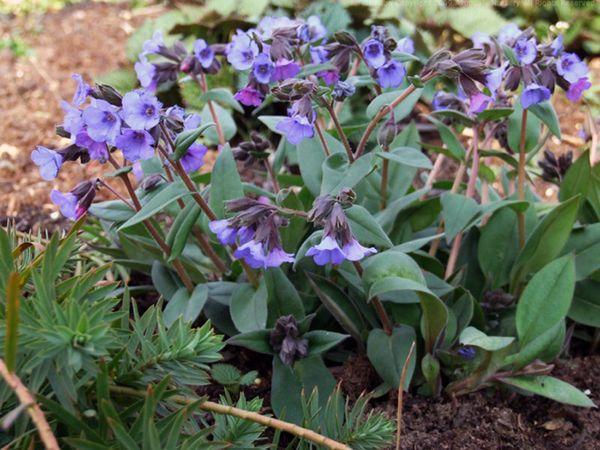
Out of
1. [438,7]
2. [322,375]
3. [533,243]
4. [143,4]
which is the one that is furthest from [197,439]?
[143,4]

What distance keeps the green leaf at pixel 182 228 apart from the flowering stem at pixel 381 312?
0.39 metres

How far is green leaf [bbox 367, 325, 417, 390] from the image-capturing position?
1.83 m

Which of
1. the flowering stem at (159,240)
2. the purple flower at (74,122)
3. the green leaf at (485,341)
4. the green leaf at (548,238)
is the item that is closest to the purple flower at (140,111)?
the purple flower at (74,122)

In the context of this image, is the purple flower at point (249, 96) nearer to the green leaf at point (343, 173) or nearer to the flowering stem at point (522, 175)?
the green leaf at point (343, 173)

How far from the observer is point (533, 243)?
2.03 meters

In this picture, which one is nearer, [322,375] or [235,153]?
[322,375]

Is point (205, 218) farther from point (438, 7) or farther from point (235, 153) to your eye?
point (438, 7)

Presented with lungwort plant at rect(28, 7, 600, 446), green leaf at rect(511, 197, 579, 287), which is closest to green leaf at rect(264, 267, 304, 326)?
lungwort plant at rect(28, 7, 600, 446)

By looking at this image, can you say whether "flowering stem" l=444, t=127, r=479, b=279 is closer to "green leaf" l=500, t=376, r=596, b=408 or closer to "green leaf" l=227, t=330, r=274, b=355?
"green leaf" l=500, t=376, r=596, b=408

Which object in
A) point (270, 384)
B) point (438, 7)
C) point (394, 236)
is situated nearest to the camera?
point (270, 384)

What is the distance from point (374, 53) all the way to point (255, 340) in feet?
2.41

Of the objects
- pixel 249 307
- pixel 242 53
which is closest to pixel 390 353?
pixel 249 307

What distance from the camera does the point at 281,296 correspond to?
186 centimetres

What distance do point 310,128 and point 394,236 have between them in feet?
1.98
